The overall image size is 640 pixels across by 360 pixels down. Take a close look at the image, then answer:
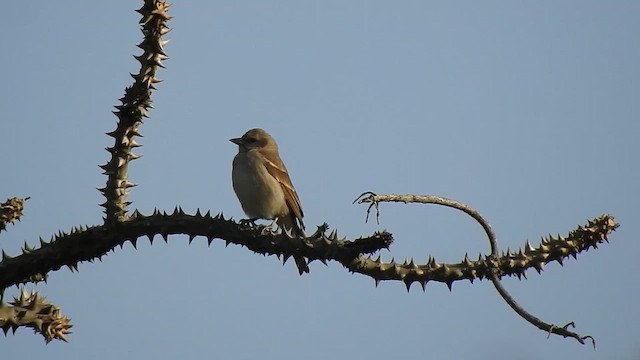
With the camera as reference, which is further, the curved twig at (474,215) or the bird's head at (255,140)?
the bird's head at (255,140)

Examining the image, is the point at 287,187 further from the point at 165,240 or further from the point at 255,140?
the point at 165,240

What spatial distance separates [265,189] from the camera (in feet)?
30.6

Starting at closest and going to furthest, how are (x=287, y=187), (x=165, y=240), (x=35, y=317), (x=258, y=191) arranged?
(x=35, y=317) → (x=165, y=240) → (x=258, y=191) → (x=287, y=187)

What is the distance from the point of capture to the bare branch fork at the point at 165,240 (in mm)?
4410

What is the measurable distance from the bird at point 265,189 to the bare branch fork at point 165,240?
4.30 metres

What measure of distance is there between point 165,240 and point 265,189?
449 cm

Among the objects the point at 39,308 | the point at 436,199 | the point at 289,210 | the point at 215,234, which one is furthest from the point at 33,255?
the point at 289,210

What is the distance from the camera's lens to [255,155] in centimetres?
972

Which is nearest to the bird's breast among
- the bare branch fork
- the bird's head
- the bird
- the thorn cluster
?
the bird

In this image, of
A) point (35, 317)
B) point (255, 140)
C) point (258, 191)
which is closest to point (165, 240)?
point (35, 317)

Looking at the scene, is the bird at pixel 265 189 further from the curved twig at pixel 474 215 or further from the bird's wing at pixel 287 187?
the curved twig at pixel 474 215

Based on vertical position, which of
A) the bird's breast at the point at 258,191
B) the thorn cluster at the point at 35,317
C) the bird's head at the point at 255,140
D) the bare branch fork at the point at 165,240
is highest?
the bird's head at the point at 255,140

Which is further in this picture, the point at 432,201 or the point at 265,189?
the point at 265,189

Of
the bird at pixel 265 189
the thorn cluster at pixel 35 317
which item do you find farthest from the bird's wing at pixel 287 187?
the thorn cluster at pixel 35 317
